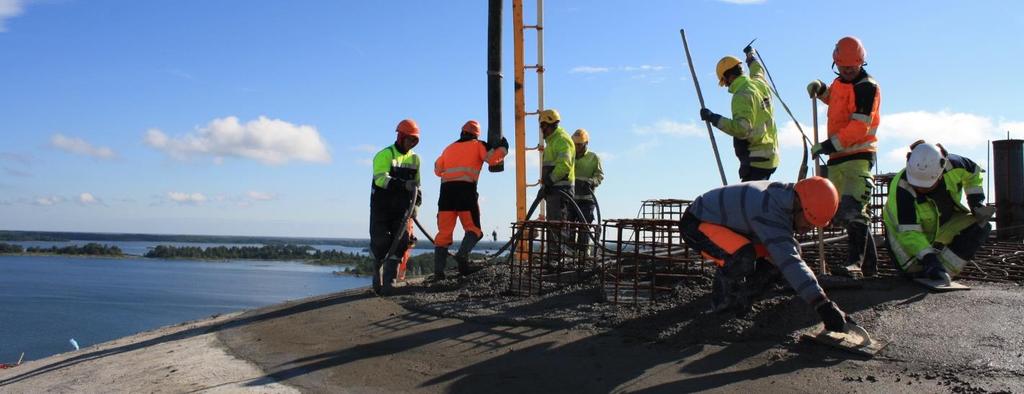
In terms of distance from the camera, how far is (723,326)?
4957 millimetres

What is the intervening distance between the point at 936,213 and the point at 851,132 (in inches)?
40.9

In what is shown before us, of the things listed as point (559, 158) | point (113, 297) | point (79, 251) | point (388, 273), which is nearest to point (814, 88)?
point (559, 158)

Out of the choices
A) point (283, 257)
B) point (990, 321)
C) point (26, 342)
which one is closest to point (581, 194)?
point (990, 321)

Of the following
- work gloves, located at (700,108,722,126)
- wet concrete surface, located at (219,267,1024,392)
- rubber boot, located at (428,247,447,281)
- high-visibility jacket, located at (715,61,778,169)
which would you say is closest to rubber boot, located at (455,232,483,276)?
rubber boot, located at (428,247,447,281)

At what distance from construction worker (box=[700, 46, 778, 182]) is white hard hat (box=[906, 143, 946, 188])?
41.0 inches

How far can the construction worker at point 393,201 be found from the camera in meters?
8.23

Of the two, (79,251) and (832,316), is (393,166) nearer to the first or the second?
(832,316)

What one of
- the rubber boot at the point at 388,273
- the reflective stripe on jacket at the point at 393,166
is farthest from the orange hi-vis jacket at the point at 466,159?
the rubber boot at the point at 388,273

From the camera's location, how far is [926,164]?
20.1ft

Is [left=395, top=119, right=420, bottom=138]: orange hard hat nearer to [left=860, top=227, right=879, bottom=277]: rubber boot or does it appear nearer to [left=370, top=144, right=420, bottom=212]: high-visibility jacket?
[left=370, top=144, right=420, bottom=212]: high-visibility jacket

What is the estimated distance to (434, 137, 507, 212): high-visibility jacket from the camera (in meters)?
8.30

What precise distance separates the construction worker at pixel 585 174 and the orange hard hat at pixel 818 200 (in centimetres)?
566

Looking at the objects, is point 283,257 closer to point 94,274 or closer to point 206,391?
point 94,274

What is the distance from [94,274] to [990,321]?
1909 inches
